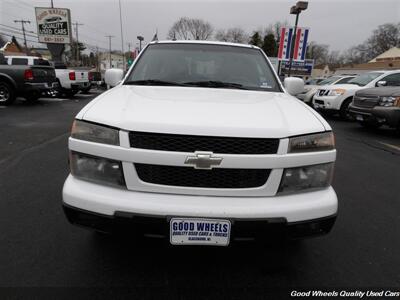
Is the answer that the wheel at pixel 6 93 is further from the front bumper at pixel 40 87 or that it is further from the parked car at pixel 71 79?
the parked car at pixel 71 79

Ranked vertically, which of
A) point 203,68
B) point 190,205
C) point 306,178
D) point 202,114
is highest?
point 203,68

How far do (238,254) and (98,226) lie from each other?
116cm

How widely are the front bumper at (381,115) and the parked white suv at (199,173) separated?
647 centimetres

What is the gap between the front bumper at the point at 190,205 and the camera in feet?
6.38

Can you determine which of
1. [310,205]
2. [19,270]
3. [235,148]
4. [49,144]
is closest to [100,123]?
[235,148]

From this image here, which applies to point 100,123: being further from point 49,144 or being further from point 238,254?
point 49,144

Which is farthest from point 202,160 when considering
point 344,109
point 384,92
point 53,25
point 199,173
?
point 53,25

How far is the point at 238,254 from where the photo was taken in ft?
8.59

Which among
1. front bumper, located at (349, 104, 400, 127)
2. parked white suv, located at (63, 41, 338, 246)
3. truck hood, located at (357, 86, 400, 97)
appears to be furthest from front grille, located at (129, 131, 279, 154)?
truck hood, located at (357, 86, 400, 97)

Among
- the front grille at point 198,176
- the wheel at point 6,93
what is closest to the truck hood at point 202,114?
the front grille at point 198,176

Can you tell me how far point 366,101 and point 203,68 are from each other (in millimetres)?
6551

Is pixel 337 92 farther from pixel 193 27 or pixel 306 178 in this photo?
pixel 193 27

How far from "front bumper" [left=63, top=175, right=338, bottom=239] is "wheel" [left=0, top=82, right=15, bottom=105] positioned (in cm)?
1157

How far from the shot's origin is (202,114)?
2148mm
